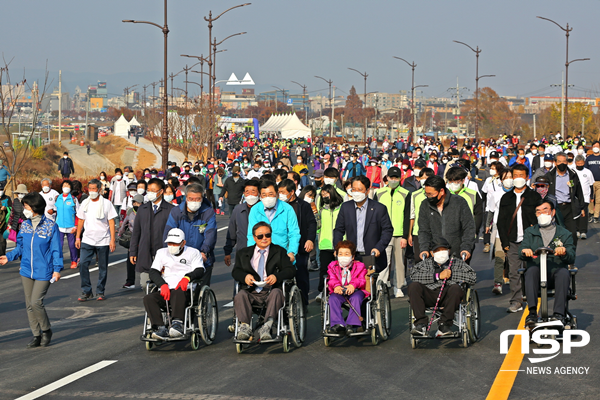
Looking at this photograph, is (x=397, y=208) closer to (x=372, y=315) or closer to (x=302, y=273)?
(x=302, y=273)

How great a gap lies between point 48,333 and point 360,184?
4.20 meters

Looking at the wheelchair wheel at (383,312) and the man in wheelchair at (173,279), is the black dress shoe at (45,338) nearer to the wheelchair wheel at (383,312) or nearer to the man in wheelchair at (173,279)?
the man in wheelchair at (173,279)

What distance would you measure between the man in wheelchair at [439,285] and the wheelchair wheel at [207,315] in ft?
7.39

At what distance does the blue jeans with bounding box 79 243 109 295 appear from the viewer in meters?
12.4

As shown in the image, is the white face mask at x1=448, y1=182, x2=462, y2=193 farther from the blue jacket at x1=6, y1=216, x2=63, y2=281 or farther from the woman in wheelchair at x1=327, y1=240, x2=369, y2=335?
the blue jacket at x1=6, y1=216, x2=63, y2=281

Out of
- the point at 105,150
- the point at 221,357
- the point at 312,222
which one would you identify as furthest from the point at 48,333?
the point at 105,150

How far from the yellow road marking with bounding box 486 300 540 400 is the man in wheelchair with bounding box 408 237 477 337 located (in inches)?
27.4

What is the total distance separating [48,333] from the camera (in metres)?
9.47

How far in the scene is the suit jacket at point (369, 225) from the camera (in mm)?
10289

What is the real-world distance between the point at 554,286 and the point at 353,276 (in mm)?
2231

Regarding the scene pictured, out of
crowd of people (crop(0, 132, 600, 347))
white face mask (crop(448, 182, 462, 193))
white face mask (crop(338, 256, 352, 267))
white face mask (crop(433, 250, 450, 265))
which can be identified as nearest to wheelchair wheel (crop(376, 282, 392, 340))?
crowd of people (crop(0, 132, 600, 347))

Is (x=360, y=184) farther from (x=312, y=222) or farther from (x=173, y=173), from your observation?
(x=173, y=173)

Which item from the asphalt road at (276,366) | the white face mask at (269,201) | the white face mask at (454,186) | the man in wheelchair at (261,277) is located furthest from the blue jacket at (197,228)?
the white face mask at (454,186)

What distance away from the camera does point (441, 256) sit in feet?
28.4
